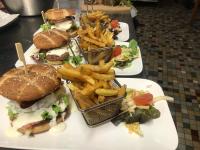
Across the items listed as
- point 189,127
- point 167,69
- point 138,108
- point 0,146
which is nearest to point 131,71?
point 138,108

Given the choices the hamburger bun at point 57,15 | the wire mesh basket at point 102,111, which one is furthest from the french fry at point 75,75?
the hamburger bun at point 57,15

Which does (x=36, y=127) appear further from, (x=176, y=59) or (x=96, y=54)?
(x=176, y=59)

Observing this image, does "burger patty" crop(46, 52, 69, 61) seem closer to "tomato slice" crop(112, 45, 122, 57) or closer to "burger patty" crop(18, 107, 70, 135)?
"tomato slice" crop(112, 45, 122, 57)

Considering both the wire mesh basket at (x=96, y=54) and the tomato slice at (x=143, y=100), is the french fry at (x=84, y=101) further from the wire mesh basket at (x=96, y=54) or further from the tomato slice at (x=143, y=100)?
the wire mesh basket at (x=96, y=54)

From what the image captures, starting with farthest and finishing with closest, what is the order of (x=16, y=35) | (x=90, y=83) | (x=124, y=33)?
(x=124, y=33) < (x=16, y=35) < (x=90, y=83)

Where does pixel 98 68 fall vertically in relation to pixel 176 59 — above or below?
above

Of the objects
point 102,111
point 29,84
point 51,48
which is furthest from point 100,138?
point 51,48
